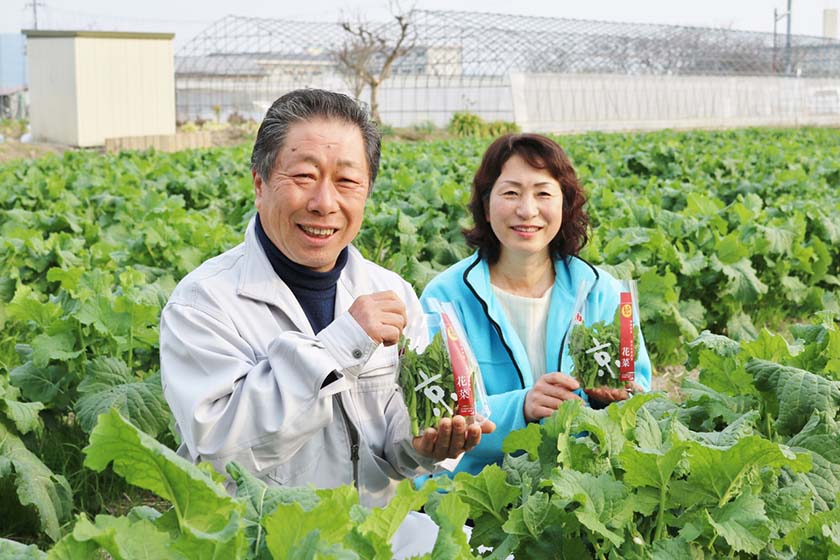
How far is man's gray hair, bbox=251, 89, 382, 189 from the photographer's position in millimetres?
2543

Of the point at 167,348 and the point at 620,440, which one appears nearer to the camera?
the point at 620,440

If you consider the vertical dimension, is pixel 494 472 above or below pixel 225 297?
below

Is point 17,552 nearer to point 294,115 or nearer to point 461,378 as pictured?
point 461,378

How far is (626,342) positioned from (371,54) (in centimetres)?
3507

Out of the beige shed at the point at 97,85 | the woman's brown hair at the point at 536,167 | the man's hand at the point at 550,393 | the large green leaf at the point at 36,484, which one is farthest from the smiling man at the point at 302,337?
the beige shed at the point at 97,85

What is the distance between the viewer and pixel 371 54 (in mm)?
36750

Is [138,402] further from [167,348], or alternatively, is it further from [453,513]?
[453,513]

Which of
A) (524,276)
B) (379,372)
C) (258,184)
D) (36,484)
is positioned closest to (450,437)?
(379,372)

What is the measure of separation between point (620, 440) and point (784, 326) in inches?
222

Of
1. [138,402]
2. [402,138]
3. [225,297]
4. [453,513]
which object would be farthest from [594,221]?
[402,138]

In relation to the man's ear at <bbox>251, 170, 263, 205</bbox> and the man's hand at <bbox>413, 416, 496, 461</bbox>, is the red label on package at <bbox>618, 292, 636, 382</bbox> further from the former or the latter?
the man's ear at <bbox>251, 170, 263, 205</bbox>

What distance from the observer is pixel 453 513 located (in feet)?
5.57

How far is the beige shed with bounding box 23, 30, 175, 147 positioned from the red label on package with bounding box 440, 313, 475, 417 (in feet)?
86.6

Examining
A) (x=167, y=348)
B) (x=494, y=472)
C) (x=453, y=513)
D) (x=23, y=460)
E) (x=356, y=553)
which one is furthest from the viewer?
(x=23, y=460)
